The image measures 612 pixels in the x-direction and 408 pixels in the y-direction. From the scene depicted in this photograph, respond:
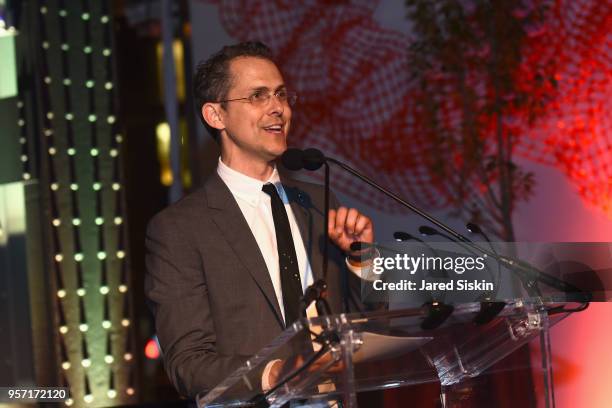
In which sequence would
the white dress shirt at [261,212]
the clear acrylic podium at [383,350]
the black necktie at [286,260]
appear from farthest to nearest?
the white dress shirt at [261,212], the black necktie at [286,260], the clear acrylic podium at [383,350]

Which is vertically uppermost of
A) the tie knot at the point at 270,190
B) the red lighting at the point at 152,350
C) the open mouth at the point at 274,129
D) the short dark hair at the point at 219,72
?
the short dark hair at the point at 219,72

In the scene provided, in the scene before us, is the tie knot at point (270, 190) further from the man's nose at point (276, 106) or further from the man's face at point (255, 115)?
the man's nose at point (276, 106)

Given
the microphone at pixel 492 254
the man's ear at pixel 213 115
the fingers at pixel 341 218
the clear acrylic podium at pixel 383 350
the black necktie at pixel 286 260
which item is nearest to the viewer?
the clear acrylic podium at pixel 383 350

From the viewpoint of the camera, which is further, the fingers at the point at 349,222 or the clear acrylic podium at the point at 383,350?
the fingers at the point at 349,222

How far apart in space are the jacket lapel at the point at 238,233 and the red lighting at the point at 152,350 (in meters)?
1.88

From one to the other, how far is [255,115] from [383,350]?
0.97 m

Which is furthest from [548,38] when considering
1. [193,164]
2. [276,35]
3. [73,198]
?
[73,198]

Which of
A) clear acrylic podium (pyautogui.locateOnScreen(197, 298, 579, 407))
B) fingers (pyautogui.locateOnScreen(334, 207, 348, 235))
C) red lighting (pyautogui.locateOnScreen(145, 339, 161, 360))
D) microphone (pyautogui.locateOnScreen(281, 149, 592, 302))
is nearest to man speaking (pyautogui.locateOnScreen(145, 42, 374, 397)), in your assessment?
fingers (pyautogui.locateOnScreen(334, 207, 348, 235))

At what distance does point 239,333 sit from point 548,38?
2973 mm

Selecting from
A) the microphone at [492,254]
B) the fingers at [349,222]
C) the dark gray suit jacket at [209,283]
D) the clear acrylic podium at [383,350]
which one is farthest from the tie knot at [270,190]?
the clear acrylic podium at [383,350]

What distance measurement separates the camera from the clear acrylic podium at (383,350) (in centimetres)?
169

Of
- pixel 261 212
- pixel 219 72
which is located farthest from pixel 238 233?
pixel 219 72

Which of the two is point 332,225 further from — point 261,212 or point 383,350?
point 383,350

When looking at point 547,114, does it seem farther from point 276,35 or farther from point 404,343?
point 404,343
